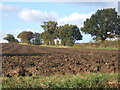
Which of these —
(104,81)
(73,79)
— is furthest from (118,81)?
(73,79)

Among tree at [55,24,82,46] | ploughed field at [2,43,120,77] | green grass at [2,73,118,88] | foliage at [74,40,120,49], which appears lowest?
green grass at [2,73,118,88]

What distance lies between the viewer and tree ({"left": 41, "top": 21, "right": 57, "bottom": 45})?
11057 centimetres

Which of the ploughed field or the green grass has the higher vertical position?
the ploughed field

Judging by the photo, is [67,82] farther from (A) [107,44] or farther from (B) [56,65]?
(A) [107,44]

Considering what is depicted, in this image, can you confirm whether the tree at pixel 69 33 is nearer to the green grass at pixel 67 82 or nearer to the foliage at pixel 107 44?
the foliage at pixel 107 44

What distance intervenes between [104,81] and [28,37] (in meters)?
134

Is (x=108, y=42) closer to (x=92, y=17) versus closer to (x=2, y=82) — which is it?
(x=92, y=17)

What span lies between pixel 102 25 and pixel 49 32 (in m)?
48.1

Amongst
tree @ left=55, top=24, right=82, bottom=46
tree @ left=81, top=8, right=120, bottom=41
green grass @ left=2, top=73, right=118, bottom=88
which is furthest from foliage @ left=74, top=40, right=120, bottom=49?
green grass @ left=2, top=73, right=118, bottom=88

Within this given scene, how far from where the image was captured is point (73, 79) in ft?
29.5

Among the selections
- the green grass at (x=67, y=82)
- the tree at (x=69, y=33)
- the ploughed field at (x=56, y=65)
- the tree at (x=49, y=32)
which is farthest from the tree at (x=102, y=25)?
the green grass at (x=67, y=82)

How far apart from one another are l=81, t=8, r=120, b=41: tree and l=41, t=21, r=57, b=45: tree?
37.9 m

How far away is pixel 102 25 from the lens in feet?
224

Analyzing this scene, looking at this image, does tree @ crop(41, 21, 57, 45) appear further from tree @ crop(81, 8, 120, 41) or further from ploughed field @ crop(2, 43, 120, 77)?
ploughed field @ crop(2, 43, 120, 77)
